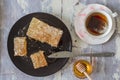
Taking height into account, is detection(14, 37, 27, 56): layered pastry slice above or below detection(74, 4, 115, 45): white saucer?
below

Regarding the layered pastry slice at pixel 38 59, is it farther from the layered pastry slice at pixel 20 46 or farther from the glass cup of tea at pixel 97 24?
the glass cup of tea at pixel 97 24

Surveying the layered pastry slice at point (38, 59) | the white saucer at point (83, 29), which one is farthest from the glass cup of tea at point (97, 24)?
the layered pastry slice at point (38, 59)

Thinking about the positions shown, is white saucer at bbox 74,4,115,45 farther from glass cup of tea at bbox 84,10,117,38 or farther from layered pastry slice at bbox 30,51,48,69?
layered pastry slice at bbox 30,51,48,69

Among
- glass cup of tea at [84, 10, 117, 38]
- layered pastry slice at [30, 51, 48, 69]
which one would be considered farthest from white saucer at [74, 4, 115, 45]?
layered pastry slice at [30, 51, 48, 69]

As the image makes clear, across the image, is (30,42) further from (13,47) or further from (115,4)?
(115,4)

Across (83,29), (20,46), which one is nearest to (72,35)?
(83,29)
